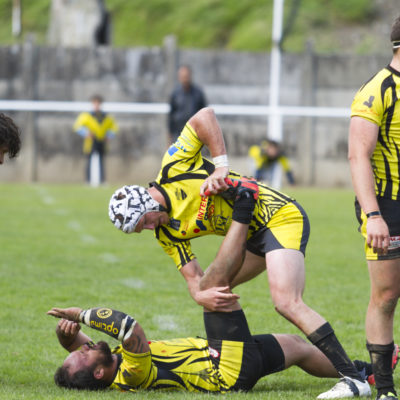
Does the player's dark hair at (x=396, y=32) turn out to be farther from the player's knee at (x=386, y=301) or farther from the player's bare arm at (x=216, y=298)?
the player's bare arm at (x=216, y=298)

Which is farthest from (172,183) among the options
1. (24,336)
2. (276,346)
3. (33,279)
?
(33,279)

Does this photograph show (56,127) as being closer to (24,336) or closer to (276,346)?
(24,336)

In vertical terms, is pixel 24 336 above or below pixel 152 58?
below

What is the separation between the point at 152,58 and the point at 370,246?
19.2 meters

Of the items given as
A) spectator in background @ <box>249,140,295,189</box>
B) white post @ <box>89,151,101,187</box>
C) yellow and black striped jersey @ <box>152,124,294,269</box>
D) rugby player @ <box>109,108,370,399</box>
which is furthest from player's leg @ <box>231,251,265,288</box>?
white post @ <box>89,151,101,187</box>

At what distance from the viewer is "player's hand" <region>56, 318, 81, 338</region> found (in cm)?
554

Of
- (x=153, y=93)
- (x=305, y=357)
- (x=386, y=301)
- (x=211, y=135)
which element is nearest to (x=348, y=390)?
(x=305, y=357)

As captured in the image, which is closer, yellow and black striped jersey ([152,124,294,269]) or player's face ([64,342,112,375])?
player's face ([64,342,112,375])

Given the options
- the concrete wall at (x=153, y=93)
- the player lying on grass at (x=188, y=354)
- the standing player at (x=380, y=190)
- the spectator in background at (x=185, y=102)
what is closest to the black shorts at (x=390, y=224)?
the standing player at (x=380, y=190)

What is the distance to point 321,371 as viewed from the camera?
570 centimetres

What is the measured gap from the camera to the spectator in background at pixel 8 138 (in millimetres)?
5398

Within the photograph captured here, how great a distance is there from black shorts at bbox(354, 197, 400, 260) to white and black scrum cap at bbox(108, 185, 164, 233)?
139 cm

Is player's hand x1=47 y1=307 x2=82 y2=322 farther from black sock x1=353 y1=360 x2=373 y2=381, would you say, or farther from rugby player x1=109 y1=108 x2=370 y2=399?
black sock x1=353 y1=360 x2=373 y2=381

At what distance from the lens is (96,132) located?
861 inches
